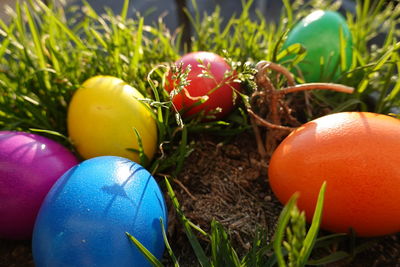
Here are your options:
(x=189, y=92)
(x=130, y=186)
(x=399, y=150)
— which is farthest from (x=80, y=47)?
(x=399, y=150)

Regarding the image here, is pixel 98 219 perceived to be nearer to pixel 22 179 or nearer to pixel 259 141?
pixel 22 179

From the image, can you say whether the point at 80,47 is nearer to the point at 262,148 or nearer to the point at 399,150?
the point at 262,148

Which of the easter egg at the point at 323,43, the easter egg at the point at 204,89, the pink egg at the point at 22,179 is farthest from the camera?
the easter egg at the point at 323,43

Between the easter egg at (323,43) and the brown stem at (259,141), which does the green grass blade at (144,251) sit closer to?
the brown stem at (259,141)

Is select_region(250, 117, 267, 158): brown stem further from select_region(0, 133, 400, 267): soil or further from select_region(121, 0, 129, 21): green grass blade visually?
select_region(121, 0, 129, 21): green grass blade

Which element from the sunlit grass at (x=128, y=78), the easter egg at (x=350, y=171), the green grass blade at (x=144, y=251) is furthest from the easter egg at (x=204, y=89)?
the green grass blade at (x=144, y=251)
